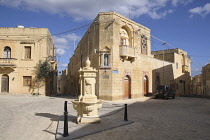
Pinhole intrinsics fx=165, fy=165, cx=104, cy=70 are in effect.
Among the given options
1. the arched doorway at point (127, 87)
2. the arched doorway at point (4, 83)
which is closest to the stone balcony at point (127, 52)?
the arched doorway at point (127, 87)

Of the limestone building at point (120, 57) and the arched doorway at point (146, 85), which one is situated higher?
the limestone building at point (120, 57)

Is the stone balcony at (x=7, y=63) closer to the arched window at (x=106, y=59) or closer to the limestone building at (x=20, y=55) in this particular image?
the limestone building at (x=20, y=55)

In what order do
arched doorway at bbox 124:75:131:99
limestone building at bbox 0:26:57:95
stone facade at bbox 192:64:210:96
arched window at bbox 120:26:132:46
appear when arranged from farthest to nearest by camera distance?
stone facade at bbox 192:64:210:96 < limestone building at bbox 0:26:57:95 < arched window at bbox 120:26:132:46 < arched doorway at bbox 124:75:131:99

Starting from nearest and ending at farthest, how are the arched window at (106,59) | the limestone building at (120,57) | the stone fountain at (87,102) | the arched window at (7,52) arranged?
the stone fountain at (87,102), the limestone building at (120,57), the arched window at (106,59), the arched window at (7,52)

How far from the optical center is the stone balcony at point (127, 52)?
55.5 feet

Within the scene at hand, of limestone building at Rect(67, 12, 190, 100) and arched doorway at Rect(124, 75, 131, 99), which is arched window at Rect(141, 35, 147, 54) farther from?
arched doorway at Rect(124, 75, 131, 99)

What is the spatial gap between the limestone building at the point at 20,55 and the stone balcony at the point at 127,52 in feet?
34.3

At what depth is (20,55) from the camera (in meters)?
20.7

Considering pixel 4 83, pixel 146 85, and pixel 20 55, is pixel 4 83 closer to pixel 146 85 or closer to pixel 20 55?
pixel 20 55

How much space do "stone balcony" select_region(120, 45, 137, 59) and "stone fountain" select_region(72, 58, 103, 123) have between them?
1030 cm

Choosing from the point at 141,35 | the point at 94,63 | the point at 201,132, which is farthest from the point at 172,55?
the point at 201,132

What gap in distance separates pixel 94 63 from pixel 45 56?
7850 millimetres

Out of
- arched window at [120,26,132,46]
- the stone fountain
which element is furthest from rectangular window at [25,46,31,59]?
the stone fountain

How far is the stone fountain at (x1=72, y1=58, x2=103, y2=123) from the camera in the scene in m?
6.59
